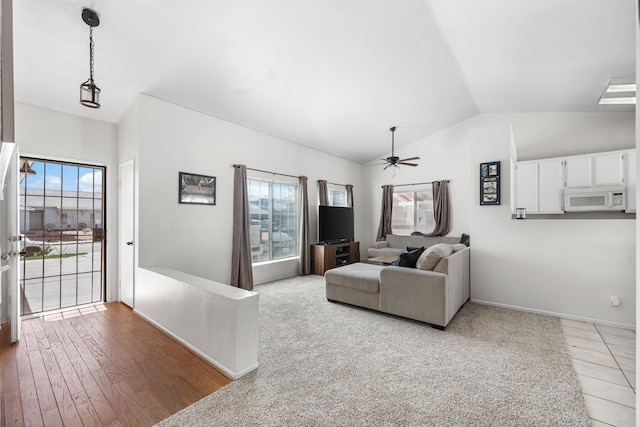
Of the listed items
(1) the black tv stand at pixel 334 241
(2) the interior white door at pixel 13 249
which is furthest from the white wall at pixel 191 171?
(1) the black tv stand at pixel 334 241

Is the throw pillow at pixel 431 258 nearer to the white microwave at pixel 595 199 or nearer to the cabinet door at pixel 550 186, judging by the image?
the cabinet door at pixel 550 186

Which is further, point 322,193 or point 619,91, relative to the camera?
point 322,193

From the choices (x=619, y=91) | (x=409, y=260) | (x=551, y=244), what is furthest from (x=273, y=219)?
(x=619, y=91)

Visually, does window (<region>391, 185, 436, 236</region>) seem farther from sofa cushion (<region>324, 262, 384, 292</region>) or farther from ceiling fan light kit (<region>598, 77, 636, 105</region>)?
ceiling fan light kit (<region>598, 77, 636, 105</region>)

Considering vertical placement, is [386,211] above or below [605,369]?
above

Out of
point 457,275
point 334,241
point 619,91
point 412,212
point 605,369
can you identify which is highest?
point 619,91

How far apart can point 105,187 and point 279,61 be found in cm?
313

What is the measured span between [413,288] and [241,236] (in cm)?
279

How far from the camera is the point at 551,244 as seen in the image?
3.54 m

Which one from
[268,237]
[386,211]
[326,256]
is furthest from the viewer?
[386,211]

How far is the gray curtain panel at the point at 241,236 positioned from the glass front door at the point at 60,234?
185cm

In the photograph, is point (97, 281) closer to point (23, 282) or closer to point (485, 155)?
point (23, 282)

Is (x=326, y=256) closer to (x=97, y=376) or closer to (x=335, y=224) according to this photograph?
(x=335, y=224)

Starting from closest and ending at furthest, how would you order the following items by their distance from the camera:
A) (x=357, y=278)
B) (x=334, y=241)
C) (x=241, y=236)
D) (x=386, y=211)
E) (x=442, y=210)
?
(x=357, y=278) < (x=241, y=236) < (x=442, y=210) < (x=334, y=241) < (x=386, y=211)
